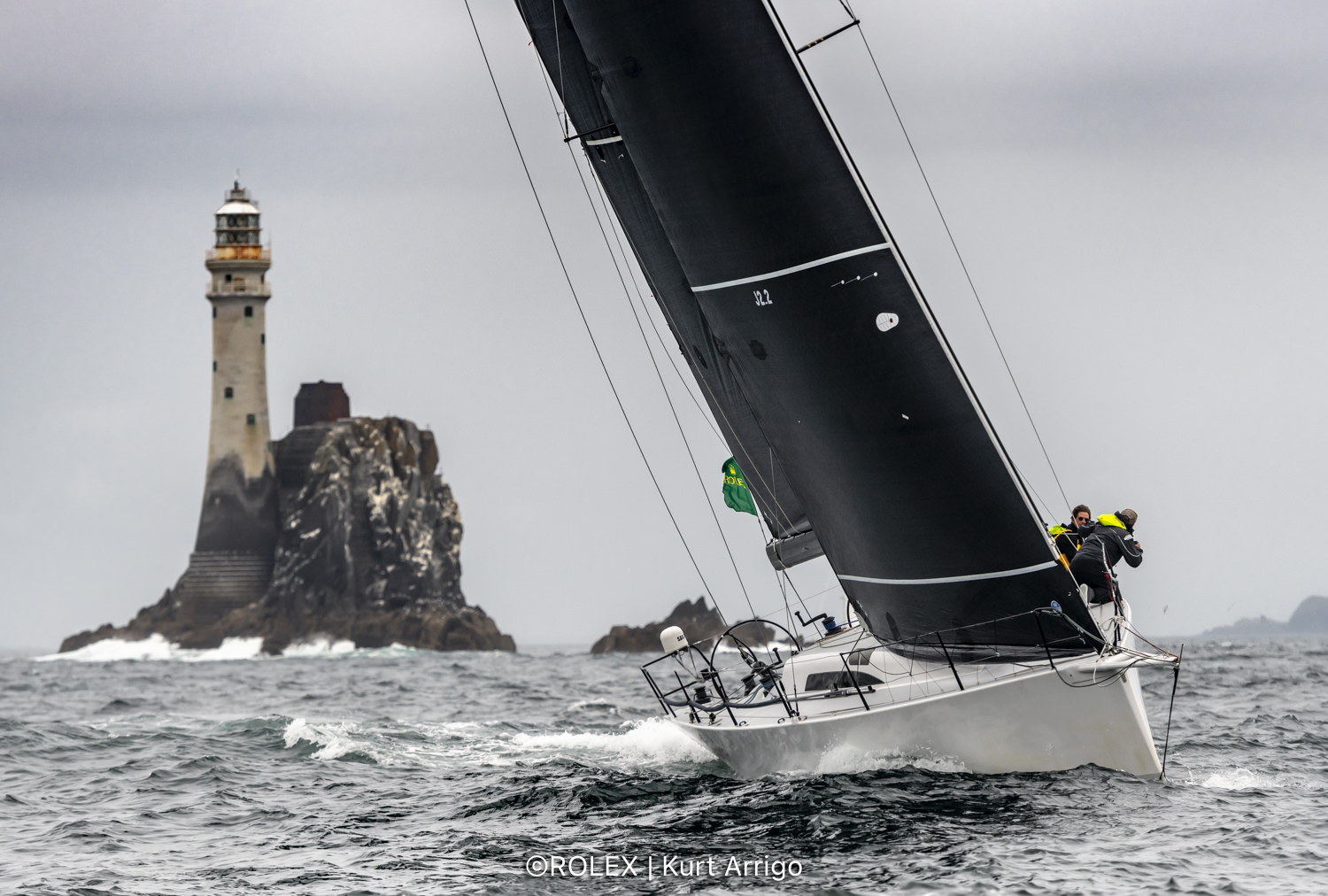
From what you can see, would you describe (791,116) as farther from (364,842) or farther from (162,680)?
(162,680)

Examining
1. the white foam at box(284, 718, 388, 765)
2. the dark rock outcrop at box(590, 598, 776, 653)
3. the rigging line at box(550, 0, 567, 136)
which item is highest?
the dark rock outcrop at box(590, 598, 776, 653)

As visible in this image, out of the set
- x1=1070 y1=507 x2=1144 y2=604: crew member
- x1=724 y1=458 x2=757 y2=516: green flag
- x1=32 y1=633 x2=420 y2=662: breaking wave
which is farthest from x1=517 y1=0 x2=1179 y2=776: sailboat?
x1=32 y1=633 x2=420 y2=662: breaking wave

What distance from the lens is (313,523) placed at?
64.1 meters

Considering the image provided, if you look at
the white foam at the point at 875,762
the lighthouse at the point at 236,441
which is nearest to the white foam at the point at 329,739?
the white foam at the point at 875,762

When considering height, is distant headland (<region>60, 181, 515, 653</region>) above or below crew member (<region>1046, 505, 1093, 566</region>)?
above

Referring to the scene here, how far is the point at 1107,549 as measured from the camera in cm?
1162

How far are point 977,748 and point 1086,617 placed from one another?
4.08 ft

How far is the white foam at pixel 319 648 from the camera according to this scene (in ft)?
205

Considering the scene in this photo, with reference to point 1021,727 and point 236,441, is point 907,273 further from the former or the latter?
point 236,441

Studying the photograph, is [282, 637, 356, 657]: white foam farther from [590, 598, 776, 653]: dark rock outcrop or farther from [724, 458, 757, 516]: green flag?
[724, 458, 757, 516]: green flag

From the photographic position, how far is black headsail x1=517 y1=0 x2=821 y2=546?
542 inches

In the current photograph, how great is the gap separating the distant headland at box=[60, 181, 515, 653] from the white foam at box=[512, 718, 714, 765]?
157ft

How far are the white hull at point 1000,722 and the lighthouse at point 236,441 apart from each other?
5446cm

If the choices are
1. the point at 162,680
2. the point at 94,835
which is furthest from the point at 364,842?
the point at 162,680
